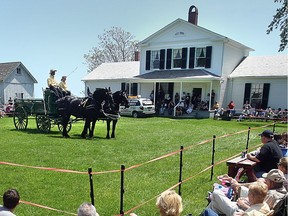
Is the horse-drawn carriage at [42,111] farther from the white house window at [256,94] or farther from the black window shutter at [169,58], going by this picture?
the white house window at [256,94]

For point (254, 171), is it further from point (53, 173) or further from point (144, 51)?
point (144, 51)

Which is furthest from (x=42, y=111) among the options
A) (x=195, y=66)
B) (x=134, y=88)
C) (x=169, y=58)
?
(x=134, y=88)

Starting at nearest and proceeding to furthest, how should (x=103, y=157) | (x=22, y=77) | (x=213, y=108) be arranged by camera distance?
1. (x=103, y=157)
2. (x=213, y=108)
3. (x=22, y=77)

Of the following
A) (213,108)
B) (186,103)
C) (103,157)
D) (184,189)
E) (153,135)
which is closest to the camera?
(184,189)

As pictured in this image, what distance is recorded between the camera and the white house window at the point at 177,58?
92.6 feet

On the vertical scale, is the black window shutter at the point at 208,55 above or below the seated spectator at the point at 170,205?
above

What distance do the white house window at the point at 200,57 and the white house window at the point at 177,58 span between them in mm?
1780

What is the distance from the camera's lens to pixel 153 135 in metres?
14.2

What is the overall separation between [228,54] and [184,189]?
2225 centimetres

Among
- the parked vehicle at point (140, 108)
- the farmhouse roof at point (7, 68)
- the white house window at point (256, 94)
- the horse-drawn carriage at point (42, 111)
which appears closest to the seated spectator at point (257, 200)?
the horse-drawn carriage at point (42, 111)

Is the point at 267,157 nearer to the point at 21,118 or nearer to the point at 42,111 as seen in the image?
the point at 42,111

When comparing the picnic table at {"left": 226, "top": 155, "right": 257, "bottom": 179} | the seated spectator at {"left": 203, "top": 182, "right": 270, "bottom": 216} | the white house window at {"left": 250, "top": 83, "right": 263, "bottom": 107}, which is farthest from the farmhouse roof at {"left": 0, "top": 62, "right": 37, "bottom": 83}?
the seated spectator at {"left": 203, "top": 182, "right": 270, "bottom": 216}

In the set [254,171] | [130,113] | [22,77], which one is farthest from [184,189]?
[22,77]

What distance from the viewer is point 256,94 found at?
25062 mm
